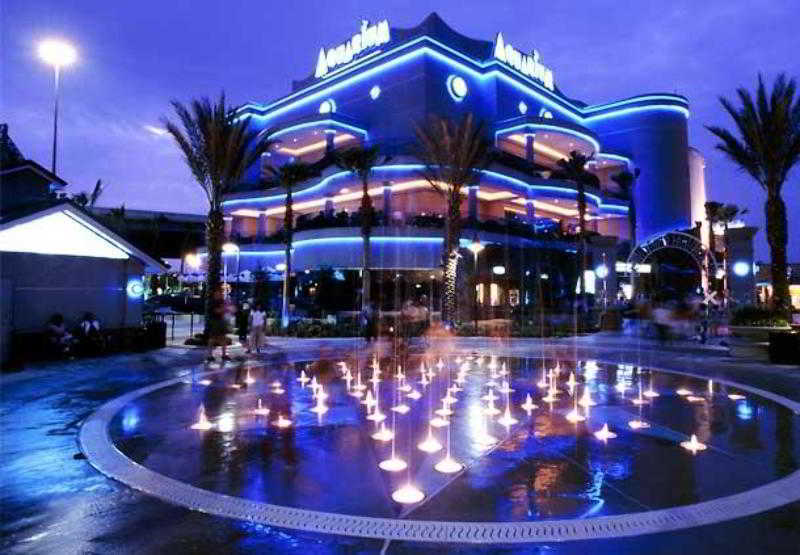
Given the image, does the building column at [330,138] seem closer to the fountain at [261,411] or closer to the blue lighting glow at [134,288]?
the blue lighting glow at [134,288]

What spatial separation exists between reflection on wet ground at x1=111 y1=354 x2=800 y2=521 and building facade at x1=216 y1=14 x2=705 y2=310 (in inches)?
1064

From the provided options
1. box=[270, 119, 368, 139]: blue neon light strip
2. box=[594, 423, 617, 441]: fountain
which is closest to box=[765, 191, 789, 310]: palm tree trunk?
box=[594, 423, 617, 441]: fountain

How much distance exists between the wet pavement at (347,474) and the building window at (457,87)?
40.4 metres

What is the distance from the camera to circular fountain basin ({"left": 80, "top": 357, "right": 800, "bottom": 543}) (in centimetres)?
489

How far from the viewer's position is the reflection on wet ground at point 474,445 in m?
5.40

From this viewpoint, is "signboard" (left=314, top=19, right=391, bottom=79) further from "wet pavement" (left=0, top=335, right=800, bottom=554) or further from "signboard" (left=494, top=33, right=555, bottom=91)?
"wet pavement" (left=0, top=335, right=800, bottom=554)

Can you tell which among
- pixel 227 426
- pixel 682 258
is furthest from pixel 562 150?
pixel 227 426

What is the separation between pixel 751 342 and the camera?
16.9 meters

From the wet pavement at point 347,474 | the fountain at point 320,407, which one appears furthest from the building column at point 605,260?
the fountain at point 320,407

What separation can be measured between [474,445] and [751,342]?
1399 centimetres

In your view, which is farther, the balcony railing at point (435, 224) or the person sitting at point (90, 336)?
the balcony railing at point (435, 224)

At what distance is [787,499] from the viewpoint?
5.23 metres

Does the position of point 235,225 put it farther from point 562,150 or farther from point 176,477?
point 176,477

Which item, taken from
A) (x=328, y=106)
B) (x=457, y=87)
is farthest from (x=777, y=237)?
(x=328, y=106)
